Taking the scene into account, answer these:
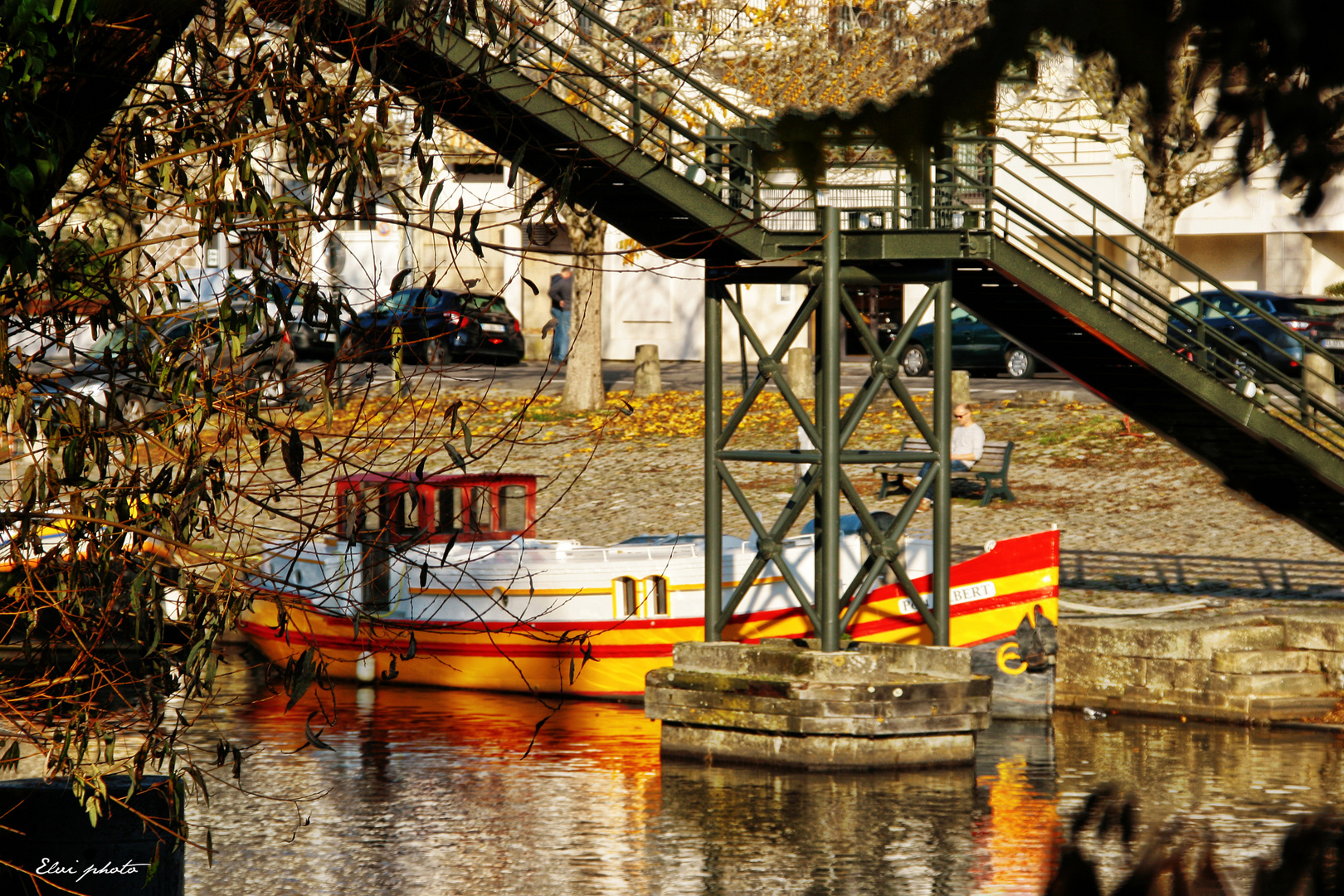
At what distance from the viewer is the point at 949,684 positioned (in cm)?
1249

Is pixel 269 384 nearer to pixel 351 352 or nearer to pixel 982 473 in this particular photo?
pixel 351 352

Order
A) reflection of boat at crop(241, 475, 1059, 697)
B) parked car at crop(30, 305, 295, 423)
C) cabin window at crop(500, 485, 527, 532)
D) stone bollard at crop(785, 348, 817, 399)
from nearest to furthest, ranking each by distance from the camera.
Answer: parked car at crop(30, 305, 295, 423)
reflection of boat at crop(241, 475, 1059, 697)
cabin window at crop(500, 485, 527, 532)
stone bollard at crop(785, 348, 817, 399)

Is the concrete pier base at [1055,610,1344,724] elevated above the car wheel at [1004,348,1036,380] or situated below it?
below

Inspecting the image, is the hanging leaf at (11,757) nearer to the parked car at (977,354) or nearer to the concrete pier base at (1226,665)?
the concrete pier base at (1226,665)

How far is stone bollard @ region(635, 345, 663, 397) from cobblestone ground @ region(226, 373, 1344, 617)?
44 cm

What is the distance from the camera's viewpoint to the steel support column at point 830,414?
11.5 metres

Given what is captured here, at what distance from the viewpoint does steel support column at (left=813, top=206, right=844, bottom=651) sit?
1154 cm

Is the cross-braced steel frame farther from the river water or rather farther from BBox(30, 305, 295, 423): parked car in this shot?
BBox(30, 305, 295, 423): parked car

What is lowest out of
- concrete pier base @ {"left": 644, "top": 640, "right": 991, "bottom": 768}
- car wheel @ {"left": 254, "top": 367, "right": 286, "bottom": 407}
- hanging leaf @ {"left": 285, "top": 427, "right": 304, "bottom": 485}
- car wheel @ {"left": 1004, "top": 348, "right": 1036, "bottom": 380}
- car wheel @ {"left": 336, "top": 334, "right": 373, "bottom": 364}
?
concrete pier base @ {"left": 644, "top": 640, "right": 991, "bottom": 768}

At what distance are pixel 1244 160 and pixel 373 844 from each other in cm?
1009

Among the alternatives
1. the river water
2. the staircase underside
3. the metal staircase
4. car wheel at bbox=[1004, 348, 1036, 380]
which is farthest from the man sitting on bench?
car wheel at bbox=[1004, 348, 1036, 380]

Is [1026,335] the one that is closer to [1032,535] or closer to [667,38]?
[1032,535]

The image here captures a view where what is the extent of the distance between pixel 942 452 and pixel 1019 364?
21.1 m

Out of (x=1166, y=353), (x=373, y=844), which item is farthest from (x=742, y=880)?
(x=1166, y=353)
